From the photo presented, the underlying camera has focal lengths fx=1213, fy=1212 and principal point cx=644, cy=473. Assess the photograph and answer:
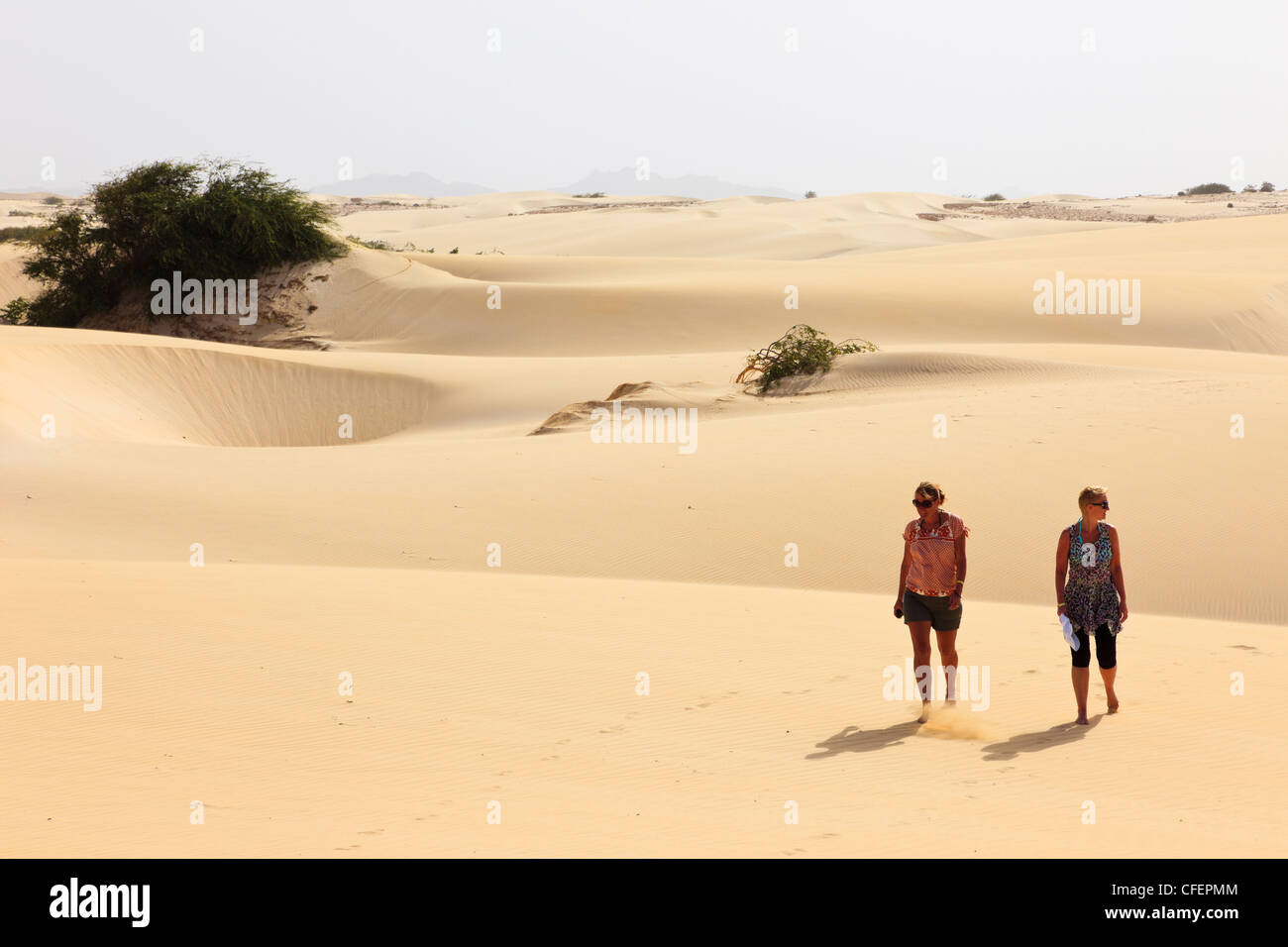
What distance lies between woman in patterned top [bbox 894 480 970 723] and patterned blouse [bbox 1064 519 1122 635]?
58 centimetres

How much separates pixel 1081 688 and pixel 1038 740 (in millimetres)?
471

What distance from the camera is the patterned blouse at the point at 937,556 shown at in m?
6.58

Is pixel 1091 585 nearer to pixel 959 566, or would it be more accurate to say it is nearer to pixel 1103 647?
pixel 1103 647

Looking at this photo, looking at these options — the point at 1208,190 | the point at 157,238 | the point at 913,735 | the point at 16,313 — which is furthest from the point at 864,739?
the point at 1208,190

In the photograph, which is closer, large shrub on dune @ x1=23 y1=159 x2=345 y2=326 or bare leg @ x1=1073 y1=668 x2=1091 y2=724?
bare leg @ x1=1073 y1=668 x2=1091 y2=724

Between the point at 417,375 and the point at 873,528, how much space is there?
42.9 ft

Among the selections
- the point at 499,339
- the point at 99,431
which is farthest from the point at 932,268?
the point at 99,431

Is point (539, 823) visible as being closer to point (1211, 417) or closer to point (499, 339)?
point (1211, 417)

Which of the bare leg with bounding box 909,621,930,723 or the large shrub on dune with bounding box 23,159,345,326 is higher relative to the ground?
the large shrub on dune with bounding box 23,159,345,326

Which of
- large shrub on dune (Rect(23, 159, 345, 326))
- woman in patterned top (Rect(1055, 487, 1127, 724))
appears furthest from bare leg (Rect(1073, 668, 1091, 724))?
large shrub on dune (Rect(23, 159, 345, 326))

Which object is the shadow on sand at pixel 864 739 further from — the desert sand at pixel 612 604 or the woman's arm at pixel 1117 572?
the woman's arm at pixel 1117 572

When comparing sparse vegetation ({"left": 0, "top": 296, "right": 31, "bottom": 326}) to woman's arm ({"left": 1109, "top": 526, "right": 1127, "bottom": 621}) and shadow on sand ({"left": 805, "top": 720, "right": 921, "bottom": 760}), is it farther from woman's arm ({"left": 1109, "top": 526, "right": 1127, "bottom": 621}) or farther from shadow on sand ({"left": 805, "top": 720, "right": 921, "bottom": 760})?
woman's arm ({"left": 1109, "top": 526, "right": 1127, "bottom": 621})

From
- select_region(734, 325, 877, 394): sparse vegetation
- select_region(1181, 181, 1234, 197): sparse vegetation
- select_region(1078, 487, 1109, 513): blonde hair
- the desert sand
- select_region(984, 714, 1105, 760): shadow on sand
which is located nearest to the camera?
the desert sand

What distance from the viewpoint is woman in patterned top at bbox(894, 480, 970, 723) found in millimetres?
6574
